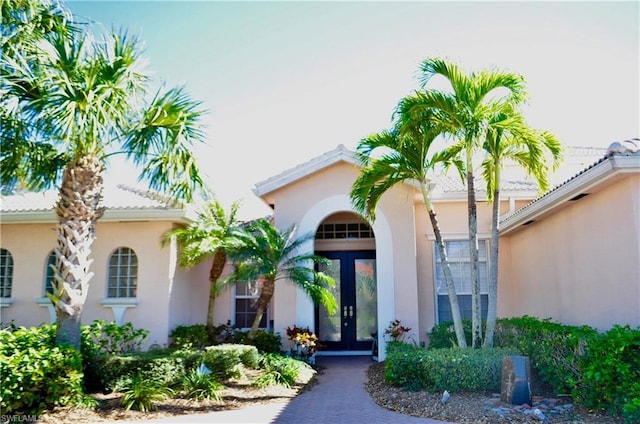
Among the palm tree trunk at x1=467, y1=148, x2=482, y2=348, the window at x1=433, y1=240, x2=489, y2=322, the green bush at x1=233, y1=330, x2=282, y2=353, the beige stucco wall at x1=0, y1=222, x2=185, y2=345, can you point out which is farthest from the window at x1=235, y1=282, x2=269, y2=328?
the palm tree trunk at x1=467, y1=148, x2=482, y2=348

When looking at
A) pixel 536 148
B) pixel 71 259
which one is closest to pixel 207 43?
pixel 71 259

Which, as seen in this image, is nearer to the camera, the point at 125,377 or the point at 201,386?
the point at 201,386

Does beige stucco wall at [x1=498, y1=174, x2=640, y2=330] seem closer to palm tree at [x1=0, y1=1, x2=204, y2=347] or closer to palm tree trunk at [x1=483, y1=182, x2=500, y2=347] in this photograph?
palm tree trunk at [x1=483, y1=182, x2=500, y2=347]

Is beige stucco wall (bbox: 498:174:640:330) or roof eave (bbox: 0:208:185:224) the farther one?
roof eave (bbox: 0:208:185:224)

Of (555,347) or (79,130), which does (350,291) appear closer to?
(555,347)

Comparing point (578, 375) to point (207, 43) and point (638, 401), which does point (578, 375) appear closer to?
point (638, 401)

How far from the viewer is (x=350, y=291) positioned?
617 inches

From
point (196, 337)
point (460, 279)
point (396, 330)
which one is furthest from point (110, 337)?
point (460, 279)

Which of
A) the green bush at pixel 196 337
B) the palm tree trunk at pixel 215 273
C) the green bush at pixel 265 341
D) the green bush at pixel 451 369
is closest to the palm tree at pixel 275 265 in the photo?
the green bush at pixel 265 341

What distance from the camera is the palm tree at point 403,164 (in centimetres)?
1045

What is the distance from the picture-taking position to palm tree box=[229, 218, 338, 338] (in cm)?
1236

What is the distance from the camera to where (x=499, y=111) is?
973 cm

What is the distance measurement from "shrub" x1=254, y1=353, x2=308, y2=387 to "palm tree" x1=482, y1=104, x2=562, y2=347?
4.32 meters

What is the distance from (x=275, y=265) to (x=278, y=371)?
9.33ft
